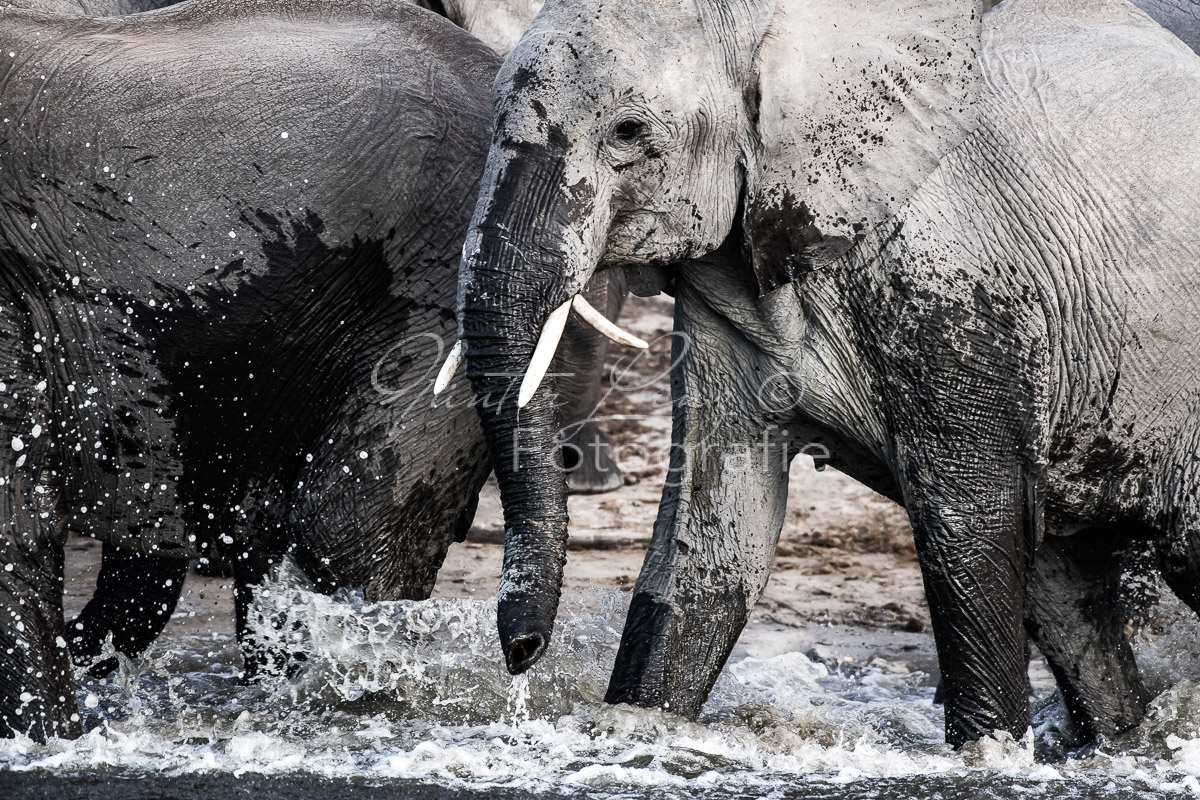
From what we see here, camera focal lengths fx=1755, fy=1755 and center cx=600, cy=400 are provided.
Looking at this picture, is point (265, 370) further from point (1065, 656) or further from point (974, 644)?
point (1065, 656)

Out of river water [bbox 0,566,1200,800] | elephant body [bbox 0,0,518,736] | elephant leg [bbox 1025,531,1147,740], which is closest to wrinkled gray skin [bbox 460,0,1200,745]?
river water [bbox 0,566,1200,800]

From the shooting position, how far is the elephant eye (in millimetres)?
3660

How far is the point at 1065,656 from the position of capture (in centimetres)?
476

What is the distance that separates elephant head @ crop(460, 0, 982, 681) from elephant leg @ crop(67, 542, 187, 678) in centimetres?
189

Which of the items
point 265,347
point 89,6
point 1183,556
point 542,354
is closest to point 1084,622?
point 1183,556

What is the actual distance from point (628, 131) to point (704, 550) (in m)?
1.13

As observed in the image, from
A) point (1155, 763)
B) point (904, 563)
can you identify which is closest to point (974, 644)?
point (1155, 763)

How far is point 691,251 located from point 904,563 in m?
3.15

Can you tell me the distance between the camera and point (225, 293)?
4.29 meters

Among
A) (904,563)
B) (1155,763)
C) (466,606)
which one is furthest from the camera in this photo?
(904,563)

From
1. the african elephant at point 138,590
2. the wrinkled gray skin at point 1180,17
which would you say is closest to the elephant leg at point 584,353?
the african elephant at point 138,590

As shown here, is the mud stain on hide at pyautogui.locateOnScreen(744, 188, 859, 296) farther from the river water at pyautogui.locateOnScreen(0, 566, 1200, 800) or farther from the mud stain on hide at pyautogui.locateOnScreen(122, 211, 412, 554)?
the river water at pyautogui.locateOnScreen(0, 566, 1200, 800)

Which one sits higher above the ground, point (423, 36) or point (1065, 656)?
point (423, 36)

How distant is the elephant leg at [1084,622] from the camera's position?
4727mm
